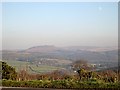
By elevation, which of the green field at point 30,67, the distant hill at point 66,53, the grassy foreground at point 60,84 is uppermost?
the distant hill at point 66,53

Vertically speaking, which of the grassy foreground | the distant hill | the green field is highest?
the distant hill

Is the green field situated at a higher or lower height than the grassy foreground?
higher

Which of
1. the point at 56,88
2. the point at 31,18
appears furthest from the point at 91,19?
the point at 56,88

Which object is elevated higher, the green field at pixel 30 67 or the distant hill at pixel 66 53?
the distant hill at pixel 66 53

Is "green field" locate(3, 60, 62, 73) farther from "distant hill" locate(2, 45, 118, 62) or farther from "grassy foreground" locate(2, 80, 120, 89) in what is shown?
"grassy foreground" locate(2, 80, 120, 89)

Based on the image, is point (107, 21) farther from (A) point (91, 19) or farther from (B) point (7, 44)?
(B) point (7, 44)

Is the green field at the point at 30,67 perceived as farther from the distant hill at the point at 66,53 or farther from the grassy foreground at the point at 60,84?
the grassy foreground at the point at 60,84

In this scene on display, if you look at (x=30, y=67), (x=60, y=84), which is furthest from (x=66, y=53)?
(x=30, y=67)

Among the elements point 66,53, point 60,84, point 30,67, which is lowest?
point 60,84

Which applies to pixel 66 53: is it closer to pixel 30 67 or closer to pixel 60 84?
pixel 60 84

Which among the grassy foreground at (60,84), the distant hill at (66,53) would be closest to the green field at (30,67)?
the distant hill at (66,53)

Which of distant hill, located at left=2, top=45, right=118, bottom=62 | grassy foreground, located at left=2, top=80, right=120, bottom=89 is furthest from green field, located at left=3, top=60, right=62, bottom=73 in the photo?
grassy foreground, located at left=2, top=80, right=120, bottom=89
